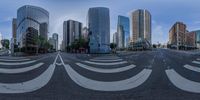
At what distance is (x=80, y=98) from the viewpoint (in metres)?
5.58

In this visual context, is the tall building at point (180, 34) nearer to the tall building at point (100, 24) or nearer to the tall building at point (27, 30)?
the tall building at point (100, 24)

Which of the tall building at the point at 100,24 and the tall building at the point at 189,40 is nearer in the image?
the tall building at the point at 100,24

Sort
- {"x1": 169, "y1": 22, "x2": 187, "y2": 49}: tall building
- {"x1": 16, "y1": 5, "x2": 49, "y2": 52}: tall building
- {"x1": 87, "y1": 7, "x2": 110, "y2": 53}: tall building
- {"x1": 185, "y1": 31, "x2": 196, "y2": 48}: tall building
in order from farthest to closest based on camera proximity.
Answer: {"x1": 185, "y1": 31, "x2": 196, "y2": 48}: tall building < {"x1": 169, "y1": 22, "x2": 187, "y2": 49}: tall building < {"x1": 87, "y1": 7, "x2": 110, "y2": 53}: tall building < {"x1": 16, "y1": 5, "x2": 49, "y2": 52}: tall building

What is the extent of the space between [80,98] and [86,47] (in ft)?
328

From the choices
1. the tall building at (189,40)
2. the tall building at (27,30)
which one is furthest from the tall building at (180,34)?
the tall building at (27,30)

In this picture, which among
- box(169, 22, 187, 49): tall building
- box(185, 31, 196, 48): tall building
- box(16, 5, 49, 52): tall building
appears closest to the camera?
box(16, 5, 49, 52): tall building

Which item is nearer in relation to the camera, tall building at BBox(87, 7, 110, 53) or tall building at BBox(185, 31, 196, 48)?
tall building at BBox(87, 7, 110, 53)

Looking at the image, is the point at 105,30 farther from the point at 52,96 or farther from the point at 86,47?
the point at 52,96

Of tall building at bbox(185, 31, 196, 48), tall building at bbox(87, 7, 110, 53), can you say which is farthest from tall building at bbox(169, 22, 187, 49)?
tall building at bbox(87, 7, 110, 53)

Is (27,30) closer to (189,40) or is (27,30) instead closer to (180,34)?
(180,34)

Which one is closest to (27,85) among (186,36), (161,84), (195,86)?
(161,84)

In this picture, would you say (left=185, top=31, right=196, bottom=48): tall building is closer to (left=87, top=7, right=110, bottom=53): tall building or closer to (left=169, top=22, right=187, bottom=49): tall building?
(left=169, top=22, right=187, bottom=49): tall building

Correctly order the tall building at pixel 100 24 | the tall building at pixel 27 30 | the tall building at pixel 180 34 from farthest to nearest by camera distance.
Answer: the tall building at pixel 180 34 < the tall building at pixel 100 24 < the tall building at pixel 27 30

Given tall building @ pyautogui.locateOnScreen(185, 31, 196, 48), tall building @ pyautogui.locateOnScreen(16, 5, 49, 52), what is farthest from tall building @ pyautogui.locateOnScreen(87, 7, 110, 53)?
tall building @ pyautogui.locateOnScreen(185, 31, 196, 48)
